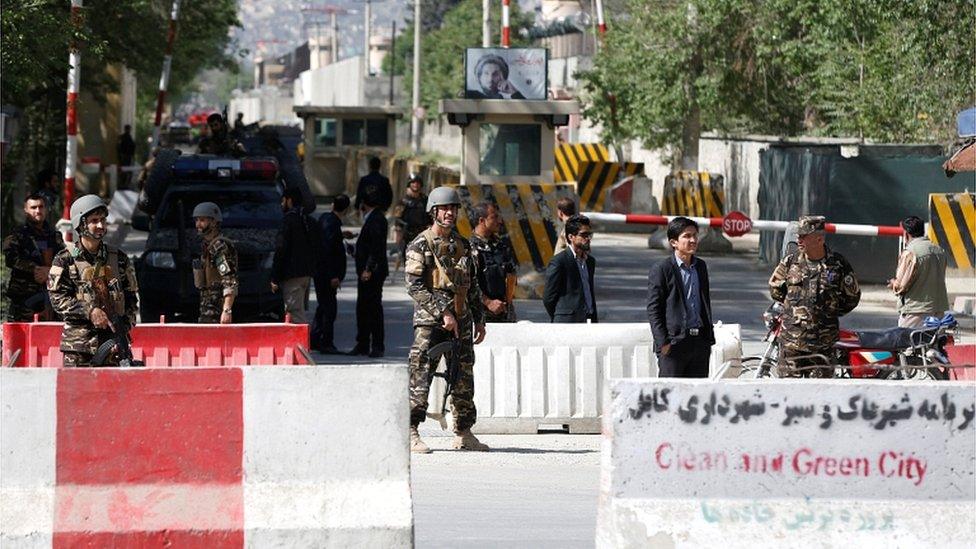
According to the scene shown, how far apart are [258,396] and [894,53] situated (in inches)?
864

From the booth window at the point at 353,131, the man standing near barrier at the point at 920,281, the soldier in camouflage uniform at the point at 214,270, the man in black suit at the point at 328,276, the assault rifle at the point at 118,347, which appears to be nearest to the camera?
the assault rifle at the point at 118,347

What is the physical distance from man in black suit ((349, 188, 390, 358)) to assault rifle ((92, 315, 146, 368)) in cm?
648

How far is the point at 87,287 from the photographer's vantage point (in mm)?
10125

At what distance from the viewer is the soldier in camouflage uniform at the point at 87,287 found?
10086 mm

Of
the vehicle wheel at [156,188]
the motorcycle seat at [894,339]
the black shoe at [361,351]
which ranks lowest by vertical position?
the black shoe at [361,351]

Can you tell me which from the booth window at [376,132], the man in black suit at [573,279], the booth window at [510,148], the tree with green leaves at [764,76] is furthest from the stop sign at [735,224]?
the booth window at [376,132]

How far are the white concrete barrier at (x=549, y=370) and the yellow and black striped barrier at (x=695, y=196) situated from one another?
20.0 metres

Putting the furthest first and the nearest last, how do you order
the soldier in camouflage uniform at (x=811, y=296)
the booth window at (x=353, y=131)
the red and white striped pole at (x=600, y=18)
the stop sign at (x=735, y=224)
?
1. the booth window at (x=353, y=131)
2. the red and white striped pole at (x=600, y=18)
3. the stop sign at (x=735, y=224)
4. the soldier in camouflage uniform at (x=811, y=296)

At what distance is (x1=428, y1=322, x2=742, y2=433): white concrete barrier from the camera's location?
12539 millimetres

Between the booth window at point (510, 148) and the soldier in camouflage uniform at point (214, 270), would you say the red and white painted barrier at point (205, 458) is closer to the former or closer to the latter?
the soldier in camouflage uniform at point (214, 270)

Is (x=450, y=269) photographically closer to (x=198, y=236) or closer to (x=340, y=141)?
(x=198, y=236)

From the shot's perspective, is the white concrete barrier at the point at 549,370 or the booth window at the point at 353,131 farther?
the booth window at the point at 353,131

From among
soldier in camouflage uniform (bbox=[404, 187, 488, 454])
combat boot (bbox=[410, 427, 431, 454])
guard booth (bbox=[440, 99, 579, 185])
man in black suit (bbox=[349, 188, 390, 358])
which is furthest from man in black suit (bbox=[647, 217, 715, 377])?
guard booth (bbox=[440, 99, 579, 185])

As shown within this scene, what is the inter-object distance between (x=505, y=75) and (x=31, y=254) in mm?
10779
